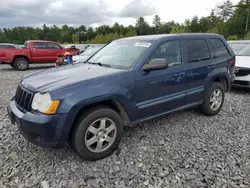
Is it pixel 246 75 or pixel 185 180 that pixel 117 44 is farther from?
pixel 246 75

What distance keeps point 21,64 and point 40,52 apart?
4.27 ft

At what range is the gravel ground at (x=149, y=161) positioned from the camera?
249cm

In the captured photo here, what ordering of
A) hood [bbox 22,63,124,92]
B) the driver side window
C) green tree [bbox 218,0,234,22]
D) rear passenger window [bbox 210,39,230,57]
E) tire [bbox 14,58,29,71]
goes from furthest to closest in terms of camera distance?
green tree [bbox 218,0,234,22]
tire [bbox 14,58,29,71]
rear passenger window [bbox 210,39,230,57]
the driver side window
hood [bbox 22,63,124,92]

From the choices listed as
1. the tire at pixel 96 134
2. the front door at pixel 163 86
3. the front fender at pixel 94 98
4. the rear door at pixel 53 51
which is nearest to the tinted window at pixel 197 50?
the front door at pixel 163 86

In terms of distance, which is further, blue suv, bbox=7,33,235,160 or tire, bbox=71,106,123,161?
tire, bbox=71,106,123,161

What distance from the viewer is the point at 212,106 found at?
172 inches

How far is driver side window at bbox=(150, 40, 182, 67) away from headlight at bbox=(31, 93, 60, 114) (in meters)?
1.72

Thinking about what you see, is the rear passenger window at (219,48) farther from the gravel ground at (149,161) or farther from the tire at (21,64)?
the tire at (21,64)

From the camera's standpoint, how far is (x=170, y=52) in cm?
358

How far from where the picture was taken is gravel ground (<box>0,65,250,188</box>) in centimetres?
249

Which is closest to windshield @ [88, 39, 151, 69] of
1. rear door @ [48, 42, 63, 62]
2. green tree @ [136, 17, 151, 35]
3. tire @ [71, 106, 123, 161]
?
tire @ [71, 106, 123, 161]

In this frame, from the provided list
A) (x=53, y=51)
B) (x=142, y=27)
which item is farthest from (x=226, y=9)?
(x=53, y=51)

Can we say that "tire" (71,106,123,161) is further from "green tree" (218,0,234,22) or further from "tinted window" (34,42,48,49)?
"green tree" (218,0,234,22)

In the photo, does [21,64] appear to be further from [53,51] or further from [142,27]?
[142,27]
